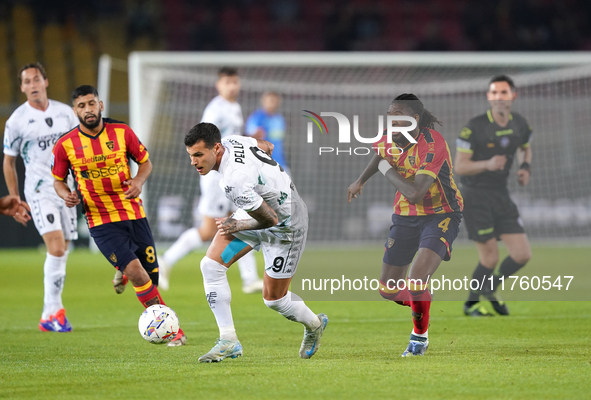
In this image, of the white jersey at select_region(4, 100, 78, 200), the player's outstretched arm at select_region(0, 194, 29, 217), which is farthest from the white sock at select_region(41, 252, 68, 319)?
the player's outstretched arm at select_region(0, 194, 29, 217)

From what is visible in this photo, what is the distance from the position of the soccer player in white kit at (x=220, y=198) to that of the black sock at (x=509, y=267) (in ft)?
11.0

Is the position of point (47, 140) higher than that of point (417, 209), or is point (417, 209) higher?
point (47, 140)

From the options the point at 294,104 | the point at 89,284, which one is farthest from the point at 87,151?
the point at 294,104

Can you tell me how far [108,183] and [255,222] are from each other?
1873 mm

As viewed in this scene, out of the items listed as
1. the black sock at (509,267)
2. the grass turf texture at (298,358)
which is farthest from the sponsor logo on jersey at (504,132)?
the grass turf texture at (298,358)

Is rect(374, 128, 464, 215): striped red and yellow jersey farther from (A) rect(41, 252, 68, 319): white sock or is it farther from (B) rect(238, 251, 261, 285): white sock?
(B) rect(238, 251, 261, 285): white sock

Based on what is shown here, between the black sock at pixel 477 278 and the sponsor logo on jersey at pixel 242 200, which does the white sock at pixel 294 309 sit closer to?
the sponsor logo on jersey at pixel 242 200

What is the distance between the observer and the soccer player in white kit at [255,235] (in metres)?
5.06

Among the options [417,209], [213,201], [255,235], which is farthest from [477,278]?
[213,201]

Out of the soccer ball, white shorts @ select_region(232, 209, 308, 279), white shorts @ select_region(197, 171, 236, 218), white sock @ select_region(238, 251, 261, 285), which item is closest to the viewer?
white shorts @ select_region(232, 209, 308, 279)

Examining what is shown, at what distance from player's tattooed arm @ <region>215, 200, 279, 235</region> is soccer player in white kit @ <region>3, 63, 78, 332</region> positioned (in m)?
2.81

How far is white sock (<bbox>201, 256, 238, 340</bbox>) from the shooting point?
5.36 metres

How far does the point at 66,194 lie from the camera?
243 inches

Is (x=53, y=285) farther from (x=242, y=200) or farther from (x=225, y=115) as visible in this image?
(x=225, y=115)
